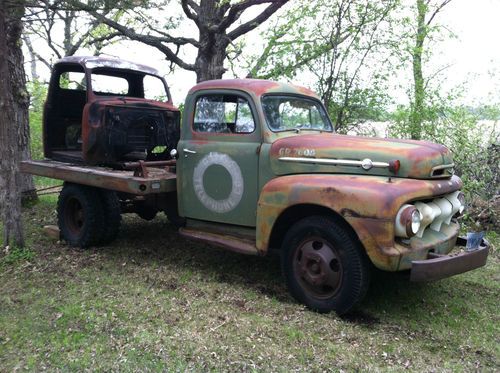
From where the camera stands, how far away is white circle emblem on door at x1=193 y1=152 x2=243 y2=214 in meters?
4.72

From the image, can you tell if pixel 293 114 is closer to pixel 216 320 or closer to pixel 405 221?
pixel 405 221

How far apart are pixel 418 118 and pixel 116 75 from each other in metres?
5.16

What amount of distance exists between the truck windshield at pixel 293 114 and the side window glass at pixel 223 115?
0.21 meters

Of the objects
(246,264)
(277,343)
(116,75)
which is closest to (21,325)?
(277,343)

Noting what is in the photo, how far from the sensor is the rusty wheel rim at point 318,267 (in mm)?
4023

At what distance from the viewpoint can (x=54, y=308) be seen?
13.4 feet

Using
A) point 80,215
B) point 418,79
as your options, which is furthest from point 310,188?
point 418,79

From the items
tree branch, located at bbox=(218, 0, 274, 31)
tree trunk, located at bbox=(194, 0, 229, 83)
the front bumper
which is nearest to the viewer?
the front bumper

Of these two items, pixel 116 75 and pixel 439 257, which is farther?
pixel 116 75

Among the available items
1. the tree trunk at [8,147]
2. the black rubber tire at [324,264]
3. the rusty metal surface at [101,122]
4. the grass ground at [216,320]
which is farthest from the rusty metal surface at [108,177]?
the black rubber tire at [324,264]

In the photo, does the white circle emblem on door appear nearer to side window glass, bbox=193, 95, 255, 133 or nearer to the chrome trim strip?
side window glass, bbox=193, 95, 255, 133

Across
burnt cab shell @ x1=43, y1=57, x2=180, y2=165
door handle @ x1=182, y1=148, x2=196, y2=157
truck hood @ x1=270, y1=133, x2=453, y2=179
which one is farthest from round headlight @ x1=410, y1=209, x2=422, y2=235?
burnt cab shell @ x1=43, y1=57, x2=180, y2=165

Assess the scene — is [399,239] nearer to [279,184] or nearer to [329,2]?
[279,184]

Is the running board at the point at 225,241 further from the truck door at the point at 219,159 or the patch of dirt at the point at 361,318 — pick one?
the patch of dirt at the point at 361,318
